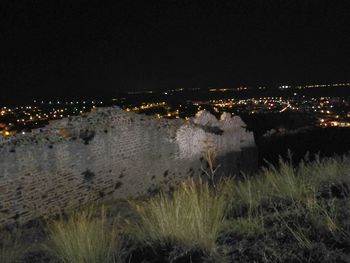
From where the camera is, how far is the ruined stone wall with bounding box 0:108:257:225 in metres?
8.80

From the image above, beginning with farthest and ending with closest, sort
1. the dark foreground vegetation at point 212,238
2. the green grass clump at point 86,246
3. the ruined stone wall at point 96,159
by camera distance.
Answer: the ruined stone wall at point 96,159 < the green grass clump at point 86,246 < the dark foreground vegetation at point 212,238

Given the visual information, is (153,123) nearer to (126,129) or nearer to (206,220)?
(126,129)

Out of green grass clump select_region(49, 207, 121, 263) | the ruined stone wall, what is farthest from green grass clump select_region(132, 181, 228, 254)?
the ruined stone wall

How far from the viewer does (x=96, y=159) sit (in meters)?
10.7

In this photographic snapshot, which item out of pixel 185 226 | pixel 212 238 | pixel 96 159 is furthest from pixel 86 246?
pixel 96 159

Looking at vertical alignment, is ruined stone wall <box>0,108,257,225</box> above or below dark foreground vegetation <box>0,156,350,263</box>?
below

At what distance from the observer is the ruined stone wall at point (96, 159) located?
880cm

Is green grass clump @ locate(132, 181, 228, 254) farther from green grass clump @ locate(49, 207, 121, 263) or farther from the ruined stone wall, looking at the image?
the ruined stone wall

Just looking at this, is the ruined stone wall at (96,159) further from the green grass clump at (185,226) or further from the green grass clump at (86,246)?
the green grass clump at (185,226)

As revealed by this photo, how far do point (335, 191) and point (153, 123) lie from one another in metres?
8.15

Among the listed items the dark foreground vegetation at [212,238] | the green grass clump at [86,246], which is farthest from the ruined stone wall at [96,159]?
the green grass clump at [86,246]

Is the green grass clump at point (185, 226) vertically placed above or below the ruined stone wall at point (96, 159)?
above

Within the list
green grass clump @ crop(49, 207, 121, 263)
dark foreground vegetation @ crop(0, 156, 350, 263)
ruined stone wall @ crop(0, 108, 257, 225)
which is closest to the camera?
dark foreground vegetation @ crop(0, 156, 350, 263)

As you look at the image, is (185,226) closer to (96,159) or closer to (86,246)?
(86,246)
